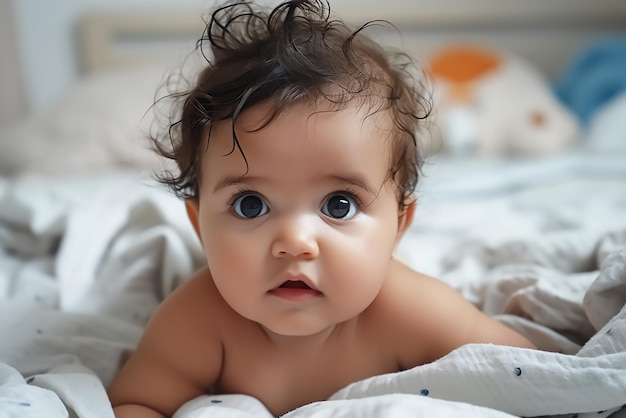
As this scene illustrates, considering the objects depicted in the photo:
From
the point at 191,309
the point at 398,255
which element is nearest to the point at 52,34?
the point at 398,255

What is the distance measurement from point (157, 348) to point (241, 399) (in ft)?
0.37

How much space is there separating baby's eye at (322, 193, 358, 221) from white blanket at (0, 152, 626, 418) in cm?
16

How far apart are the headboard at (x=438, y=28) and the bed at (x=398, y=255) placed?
14.7 inches

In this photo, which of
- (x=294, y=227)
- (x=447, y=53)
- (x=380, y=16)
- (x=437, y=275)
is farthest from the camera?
(x=380, y=16)

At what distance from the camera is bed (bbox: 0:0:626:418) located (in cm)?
57

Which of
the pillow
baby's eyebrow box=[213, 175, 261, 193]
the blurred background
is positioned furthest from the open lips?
the blurred background

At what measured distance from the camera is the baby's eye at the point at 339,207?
624 mm

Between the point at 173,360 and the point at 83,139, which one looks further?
the point at 83,139

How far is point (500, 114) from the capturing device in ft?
6.29

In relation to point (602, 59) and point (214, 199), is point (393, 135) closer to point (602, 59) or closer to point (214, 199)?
point (214, 199)

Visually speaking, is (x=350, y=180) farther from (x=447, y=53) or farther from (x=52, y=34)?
(x=52, y=34)

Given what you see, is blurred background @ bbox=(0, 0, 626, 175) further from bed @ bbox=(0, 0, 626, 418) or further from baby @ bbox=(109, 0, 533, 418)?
baby @ bbox=(109, 0, 533, 418)

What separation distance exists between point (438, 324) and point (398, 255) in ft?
1.07

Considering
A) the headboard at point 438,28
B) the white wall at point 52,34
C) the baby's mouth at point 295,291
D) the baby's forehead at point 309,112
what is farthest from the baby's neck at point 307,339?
the white wall at point 52,34
